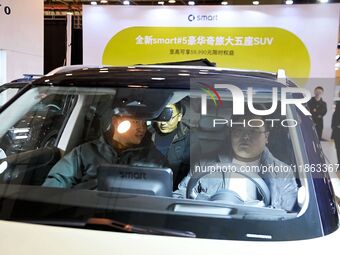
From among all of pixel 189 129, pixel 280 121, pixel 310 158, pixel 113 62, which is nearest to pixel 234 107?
pixel 280 121

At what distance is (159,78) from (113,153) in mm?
568

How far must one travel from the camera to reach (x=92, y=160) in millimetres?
2000

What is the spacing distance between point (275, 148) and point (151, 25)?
800 centimetres

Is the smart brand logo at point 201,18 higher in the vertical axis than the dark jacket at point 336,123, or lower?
higher

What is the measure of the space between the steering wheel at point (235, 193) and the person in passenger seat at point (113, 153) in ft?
0.97

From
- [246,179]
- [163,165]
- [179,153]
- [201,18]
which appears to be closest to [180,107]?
[179,153]

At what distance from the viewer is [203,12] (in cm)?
926

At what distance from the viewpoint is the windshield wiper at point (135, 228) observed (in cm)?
120

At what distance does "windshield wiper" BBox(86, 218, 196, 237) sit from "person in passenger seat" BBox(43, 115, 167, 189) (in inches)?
25.3

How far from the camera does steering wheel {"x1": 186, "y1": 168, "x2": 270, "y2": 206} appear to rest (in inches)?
62.7

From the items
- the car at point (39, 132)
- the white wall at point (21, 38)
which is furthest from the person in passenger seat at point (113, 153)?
the white wall at point (21, 38)

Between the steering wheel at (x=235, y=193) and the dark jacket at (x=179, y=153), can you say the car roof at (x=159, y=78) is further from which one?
the dark jacket at (x=179, y=153)

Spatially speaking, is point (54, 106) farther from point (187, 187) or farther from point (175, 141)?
point (187, 187)

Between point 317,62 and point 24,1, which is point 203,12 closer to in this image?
point 317,62
